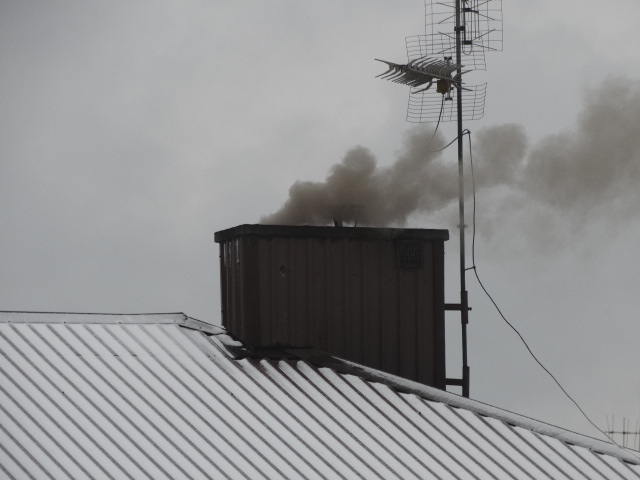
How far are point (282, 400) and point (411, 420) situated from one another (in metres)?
1.62

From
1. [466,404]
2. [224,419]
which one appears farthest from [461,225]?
[224,419]

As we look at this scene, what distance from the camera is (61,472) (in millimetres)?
10750

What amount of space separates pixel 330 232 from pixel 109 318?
338 centimetres

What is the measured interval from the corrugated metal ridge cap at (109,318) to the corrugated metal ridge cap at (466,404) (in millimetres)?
1405

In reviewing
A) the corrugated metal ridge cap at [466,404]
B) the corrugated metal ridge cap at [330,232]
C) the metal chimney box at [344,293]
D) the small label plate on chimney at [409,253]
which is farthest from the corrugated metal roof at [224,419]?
the small label plate on chimney at [409,253]

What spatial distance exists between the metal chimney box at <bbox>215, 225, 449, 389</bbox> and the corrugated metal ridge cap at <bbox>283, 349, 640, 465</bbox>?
0.62 meters

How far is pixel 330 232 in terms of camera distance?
602 inches

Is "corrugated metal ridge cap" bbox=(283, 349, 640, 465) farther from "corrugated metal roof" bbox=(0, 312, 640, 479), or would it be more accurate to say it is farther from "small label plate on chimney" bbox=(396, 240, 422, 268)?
"small label plate on chimney" bbox=(396, 240, 422, 268)

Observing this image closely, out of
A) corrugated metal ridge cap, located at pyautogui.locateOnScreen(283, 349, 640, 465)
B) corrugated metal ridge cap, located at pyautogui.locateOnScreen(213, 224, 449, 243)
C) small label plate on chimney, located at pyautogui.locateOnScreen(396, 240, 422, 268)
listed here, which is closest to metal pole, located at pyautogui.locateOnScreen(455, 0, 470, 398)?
corrugated metal ridge cap, located at pyautogui.locateOnScreen(213, 224, 449, 243)

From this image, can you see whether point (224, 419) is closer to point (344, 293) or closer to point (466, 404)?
point (466, 404)

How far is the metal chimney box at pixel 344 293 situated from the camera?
14992 mm

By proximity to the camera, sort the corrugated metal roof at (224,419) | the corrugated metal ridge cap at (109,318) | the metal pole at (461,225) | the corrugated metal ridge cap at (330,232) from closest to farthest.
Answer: the corrugated metal roof at (224,419)
the corrugated metal ridge cap at (109,318)
the corrugated metal ridge cap at (330,232)
the metal pole at (461,225)

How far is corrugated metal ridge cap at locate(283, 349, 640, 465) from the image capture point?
13250mm

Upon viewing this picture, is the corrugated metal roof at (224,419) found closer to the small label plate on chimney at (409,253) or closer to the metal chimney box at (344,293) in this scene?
the metal chimney box at (344,293)
